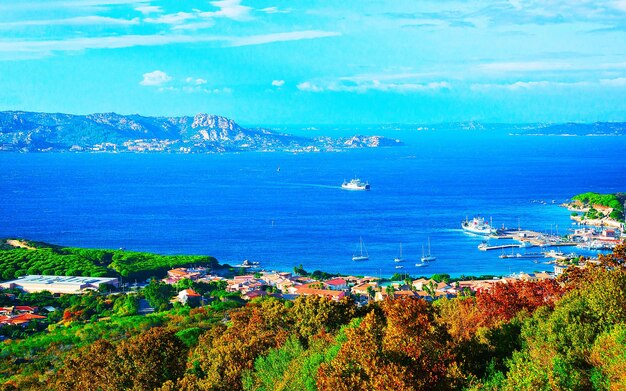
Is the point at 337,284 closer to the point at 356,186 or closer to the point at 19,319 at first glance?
the point at 19,319

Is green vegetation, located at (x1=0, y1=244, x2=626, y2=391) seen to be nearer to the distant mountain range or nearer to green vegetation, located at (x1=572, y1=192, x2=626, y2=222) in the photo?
green vegetation, located at (x1=572, y1=192, x2=626, y2=222)

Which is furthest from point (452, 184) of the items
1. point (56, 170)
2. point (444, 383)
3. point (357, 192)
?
point (444, 383)

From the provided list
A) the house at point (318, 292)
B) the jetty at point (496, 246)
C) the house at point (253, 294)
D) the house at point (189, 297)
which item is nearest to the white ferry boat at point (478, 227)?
the jetty at point (496, 246)

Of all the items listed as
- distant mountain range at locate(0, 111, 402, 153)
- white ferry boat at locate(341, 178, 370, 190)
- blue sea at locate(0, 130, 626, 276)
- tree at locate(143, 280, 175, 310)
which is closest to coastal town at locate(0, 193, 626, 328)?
tree at locate(143, 280, 175, 310)

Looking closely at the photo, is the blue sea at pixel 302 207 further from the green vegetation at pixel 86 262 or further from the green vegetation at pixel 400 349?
the green vegetation at pixel 400 349

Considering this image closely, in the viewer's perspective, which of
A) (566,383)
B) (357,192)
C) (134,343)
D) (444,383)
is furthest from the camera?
(357,192)

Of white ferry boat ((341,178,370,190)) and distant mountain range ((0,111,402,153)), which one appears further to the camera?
distant mountain range ((0,111,402,153))

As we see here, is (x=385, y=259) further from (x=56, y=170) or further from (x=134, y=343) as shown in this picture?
(x=56, y=170)
